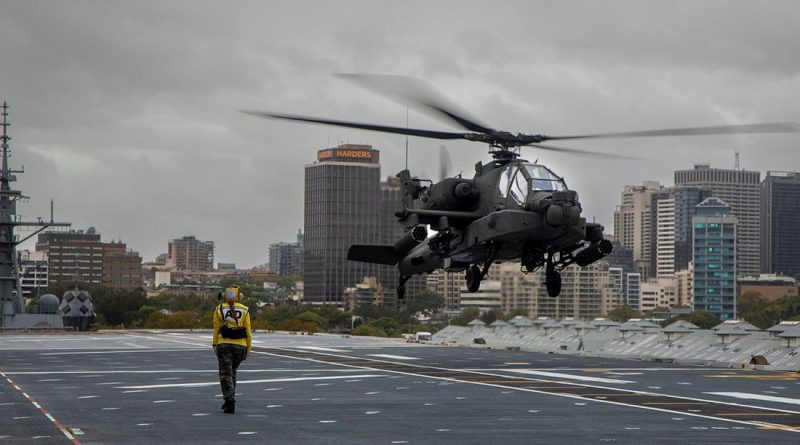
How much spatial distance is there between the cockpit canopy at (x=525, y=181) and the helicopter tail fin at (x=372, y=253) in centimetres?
801

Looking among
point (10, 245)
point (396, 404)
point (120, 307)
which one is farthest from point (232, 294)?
point (120, 307)

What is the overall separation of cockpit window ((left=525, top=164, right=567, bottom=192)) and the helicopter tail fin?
881cm

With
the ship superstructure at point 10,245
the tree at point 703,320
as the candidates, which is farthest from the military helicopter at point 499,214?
the tree at point 703,320

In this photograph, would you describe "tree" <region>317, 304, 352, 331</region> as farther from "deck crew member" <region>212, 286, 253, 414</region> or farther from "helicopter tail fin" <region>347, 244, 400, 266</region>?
"deck crew member" <region>212, 286, 253, 414</region>

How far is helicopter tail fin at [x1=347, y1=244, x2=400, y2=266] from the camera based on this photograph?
141 feet

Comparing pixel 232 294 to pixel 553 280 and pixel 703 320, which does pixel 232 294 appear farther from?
pixel 703 320

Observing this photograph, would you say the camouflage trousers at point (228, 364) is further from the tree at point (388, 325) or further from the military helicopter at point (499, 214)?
the tree at point (388, 325)

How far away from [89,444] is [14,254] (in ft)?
345

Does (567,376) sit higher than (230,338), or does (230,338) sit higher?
(230,338)

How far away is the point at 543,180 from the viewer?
35344 millimetres

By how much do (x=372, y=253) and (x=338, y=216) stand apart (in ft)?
93.7

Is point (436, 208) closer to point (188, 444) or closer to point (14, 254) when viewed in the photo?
point (188, 444)

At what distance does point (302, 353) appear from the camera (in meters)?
55.5

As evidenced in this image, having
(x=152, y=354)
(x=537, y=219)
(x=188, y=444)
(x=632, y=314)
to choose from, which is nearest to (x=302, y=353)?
(x=152, y=354)
